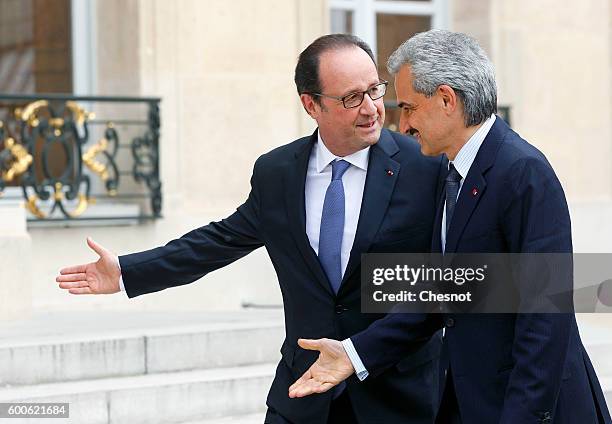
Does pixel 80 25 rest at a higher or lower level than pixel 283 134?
higher

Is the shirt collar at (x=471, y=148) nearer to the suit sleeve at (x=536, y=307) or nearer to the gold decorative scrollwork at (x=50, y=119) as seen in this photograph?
the suit sleeve at (x=536, y=307)

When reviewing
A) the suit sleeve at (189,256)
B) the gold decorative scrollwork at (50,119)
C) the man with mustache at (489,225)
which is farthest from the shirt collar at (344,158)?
the gold decorative scrollwork at (50,119)

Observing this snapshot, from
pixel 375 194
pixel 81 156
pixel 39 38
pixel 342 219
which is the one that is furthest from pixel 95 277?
pixel 39 38

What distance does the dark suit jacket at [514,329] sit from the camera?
292 cm

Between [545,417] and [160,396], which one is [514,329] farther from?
[160,396]

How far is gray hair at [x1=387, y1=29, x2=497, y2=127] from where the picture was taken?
3084mm

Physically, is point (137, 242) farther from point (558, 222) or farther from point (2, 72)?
point (558, 222)

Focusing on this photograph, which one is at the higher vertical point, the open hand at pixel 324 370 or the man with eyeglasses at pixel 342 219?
the man with eyeglasses at pixel 342 219

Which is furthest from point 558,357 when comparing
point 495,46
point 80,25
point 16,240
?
point 495,46

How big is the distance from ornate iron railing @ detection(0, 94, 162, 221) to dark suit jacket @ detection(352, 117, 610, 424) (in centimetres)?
519

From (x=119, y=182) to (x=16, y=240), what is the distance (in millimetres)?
1492

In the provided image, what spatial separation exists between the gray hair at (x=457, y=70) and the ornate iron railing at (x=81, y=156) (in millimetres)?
5116

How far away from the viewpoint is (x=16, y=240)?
7.17 m

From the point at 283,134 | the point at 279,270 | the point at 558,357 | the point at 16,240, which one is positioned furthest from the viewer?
the point at 283,134
